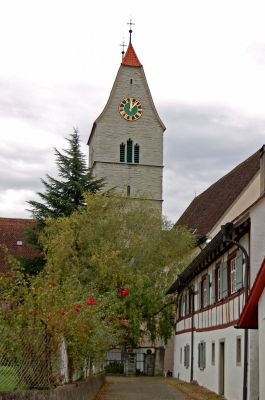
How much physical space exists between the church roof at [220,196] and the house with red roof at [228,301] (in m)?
0.14

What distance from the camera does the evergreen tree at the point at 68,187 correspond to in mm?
37250

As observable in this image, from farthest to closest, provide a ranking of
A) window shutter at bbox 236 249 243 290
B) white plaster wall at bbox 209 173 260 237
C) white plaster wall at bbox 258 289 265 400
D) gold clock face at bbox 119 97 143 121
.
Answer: gold clock face at bbox 119 97 143 121, white plaster wall at bbox 209 173 260 237, window shutter at bbox 236 249 243 290, white plaster wall at bbox 258 289 265 400

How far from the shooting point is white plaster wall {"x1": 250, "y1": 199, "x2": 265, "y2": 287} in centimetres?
1650

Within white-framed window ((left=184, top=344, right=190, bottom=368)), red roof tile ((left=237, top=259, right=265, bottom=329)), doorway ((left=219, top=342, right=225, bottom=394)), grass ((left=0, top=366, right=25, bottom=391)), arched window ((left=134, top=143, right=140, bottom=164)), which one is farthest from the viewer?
arched window ((left=134, top=143, right=140, bottom=164))

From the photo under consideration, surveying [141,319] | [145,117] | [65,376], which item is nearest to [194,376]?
[141,319]

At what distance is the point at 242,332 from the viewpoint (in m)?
17.2

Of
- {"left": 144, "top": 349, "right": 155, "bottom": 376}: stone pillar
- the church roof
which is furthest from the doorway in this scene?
{"left": 144, "top": 349, "right": 155, "bottom": 376}: stone pillar

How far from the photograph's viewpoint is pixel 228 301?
64.3 ft

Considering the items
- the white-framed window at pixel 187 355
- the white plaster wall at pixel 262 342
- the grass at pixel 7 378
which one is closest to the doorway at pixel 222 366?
the white plaster wall at pixel 262 342

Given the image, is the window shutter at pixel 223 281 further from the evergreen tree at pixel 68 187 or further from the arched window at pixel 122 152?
the arched window at pixel 122 152

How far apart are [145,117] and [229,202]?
24.0 m

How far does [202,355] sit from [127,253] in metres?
10.2

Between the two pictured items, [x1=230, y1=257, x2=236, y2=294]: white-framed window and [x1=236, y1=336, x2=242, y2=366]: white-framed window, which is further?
[x1=230, y1=257, x2=236, y2=294]: white-framed window

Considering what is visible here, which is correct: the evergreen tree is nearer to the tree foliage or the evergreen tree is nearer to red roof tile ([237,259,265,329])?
the tree foliage
